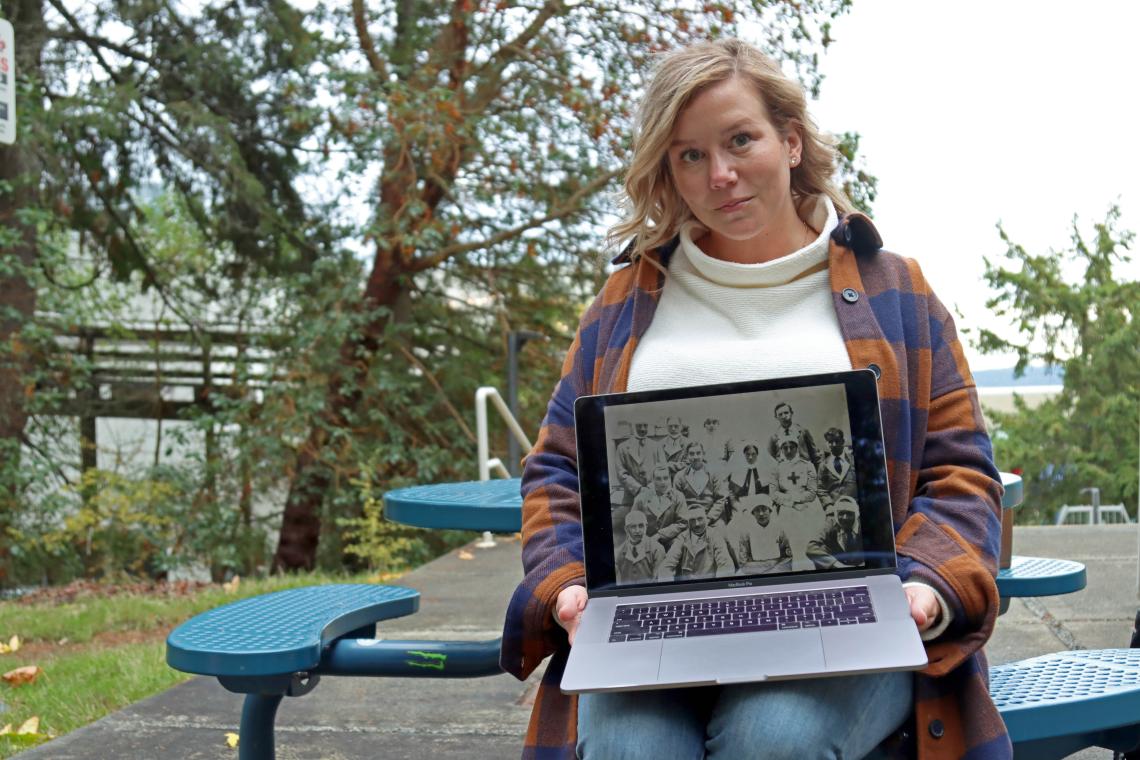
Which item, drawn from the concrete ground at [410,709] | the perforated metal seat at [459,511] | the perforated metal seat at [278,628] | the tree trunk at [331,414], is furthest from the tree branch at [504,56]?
the perforated metal seat at [278,628]

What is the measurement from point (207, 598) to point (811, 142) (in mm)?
5264

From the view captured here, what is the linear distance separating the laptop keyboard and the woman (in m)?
0.08

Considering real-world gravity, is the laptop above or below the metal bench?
above

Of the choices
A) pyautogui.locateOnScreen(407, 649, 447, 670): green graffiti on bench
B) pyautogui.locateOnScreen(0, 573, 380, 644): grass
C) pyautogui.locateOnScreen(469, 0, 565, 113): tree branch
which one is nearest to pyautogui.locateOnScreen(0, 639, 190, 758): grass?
pyautogui.locateOnScreen(0, 573, 380, 644): grass

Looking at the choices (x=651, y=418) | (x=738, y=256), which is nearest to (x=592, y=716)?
(x=651, y=418)

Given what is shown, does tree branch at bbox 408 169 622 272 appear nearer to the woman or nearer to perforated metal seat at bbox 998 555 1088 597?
Answer: perforated metal seat at bbox 998 555 1088 597

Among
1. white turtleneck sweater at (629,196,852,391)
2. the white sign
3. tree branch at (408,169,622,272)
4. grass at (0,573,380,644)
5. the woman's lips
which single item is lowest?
grass at (0,573,380,644)

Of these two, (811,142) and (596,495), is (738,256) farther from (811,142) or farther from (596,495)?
(596,495)

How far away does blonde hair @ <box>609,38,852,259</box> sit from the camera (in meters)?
2.03

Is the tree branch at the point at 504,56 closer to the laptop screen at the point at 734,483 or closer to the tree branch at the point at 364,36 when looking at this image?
the tree branch at the point at 364,36

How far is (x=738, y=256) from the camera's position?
6.93 ft

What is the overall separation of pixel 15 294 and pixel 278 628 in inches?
283

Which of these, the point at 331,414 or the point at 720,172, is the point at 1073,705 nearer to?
the point at 720,172

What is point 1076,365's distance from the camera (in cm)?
1288
